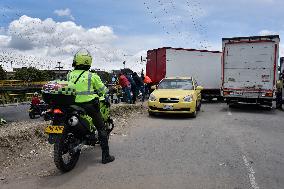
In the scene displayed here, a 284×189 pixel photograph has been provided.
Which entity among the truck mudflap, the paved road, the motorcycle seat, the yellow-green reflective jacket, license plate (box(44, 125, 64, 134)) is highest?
the yellow-green reflective jacket

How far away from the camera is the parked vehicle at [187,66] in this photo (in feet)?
79.9

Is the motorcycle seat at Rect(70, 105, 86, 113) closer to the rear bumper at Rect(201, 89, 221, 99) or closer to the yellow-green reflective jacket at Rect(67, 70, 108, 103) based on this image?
the yellow-green reflective jacket at Rect(67, 70, 108, 103)

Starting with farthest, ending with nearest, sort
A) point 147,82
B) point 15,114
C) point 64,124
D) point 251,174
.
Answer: point 15,114
point 147,82
point 251,174
point 64,124

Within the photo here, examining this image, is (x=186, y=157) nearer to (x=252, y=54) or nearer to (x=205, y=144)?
(x=205, y=144)

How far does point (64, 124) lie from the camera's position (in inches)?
258

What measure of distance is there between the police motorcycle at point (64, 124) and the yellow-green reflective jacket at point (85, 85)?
8.0 inches

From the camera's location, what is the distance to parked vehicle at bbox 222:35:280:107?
18.6 meters

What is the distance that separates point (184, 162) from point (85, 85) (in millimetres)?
2359

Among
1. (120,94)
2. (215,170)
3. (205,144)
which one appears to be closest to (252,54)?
(120,94)

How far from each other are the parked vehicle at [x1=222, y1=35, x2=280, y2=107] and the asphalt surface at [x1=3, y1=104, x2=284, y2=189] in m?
6.46

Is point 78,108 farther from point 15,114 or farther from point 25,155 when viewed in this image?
point 15,114

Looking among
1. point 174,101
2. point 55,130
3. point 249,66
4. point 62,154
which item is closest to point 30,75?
point 249,66

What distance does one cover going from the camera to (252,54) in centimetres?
1892

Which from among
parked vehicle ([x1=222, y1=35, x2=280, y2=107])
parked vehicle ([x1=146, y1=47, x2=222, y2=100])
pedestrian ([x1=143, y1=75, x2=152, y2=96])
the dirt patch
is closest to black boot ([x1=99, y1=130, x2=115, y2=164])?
the dirt patch
